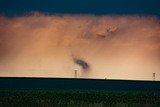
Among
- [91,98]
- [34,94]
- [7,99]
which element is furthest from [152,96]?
[7,99]

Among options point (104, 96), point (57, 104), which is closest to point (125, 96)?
point (104, 96)

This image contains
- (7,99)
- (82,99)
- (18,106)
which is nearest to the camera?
(18,106)

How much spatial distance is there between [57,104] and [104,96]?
15.9 m

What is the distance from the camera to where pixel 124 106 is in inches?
2213

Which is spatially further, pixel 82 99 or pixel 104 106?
pixel 82 99

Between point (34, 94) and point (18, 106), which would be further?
point (34, 94)

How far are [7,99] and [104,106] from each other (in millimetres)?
12603

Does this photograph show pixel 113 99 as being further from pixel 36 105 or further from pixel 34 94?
pixel 36 105

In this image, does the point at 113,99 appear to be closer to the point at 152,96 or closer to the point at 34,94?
the point at 152,96

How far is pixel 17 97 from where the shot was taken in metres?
65.1

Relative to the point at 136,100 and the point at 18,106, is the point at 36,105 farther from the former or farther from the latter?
the point at 136,100

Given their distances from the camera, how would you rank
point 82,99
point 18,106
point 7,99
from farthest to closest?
point 82,99, point 7,99, point 18,106

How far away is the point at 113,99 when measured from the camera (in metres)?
69.2

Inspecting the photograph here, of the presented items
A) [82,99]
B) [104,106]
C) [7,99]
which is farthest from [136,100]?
[7,99]
